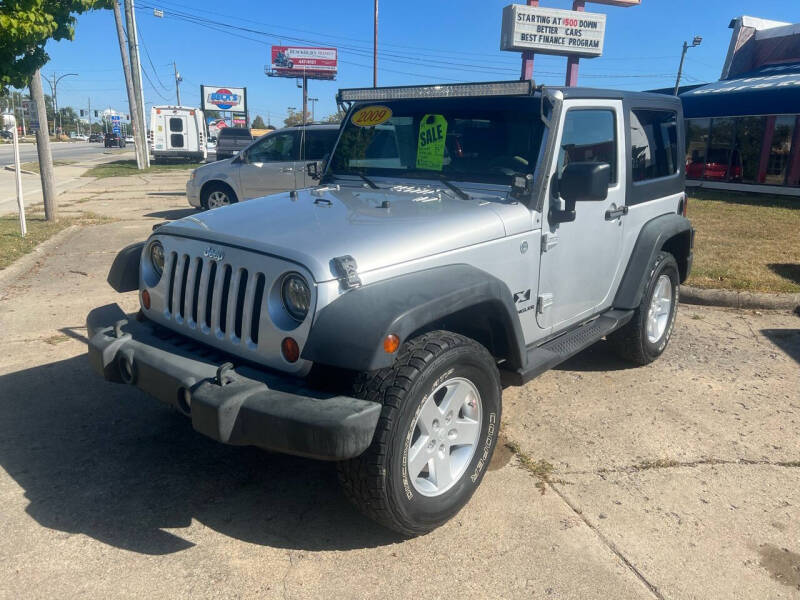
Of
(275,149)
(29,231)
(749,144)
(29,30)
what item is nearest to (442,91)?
(29,30)

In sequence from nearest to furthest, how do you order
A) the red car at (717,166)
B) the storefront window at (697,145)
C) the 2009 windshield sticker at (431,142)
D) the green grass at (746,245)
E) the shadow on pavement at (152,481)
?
the shadow on pavement at (152,481)
the 2009 windshield sticker at (431,142)
the green grass at (746,245)
the red car at (717,166)
the storefront window at (697,145)

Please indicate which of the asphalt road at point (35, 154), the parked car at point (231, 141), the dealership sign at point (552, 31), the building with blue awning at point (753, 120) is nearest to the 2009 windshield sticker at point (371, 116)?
the building with blue awning at point (753, 120)

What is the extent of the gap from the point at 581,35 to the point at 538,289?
20662 mm

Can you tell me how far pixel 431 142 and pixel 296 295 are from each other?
5.45 ft

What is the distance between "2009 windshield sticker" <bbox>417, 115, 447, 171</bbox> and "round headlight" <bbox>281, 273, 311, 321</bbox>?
1.52 meters

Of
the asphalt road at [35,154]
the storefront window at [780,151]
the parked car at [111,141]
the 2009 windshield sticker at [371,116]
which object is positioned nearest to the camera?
the 2009 windshield sticker at [371,116]

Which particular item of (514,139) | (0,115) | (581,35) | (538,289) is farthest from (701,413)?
(581,35)

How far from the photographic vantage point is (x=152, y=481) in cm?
321

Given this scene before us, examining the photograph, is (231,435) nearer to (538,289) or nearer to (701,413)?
(538,289)

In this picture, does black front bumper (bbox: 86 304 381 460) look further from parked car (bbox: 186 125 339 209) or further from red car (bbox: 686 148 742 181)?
red car (bbox: 686 148 742 181)

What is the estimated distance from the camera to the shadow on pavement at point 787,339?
5.29 m

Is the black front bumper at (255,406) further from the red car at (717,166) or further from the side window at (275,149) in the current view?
the red car at (717,166)

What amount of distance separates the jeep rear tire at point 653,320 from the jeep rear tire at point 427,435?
1.96m

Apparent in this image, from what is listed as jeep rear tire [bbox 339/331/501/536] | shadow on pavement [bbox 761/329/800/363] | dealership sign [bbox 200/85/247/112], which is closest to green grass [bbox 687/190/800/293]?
shadow on pavement [bbox 761/329/800/363]
